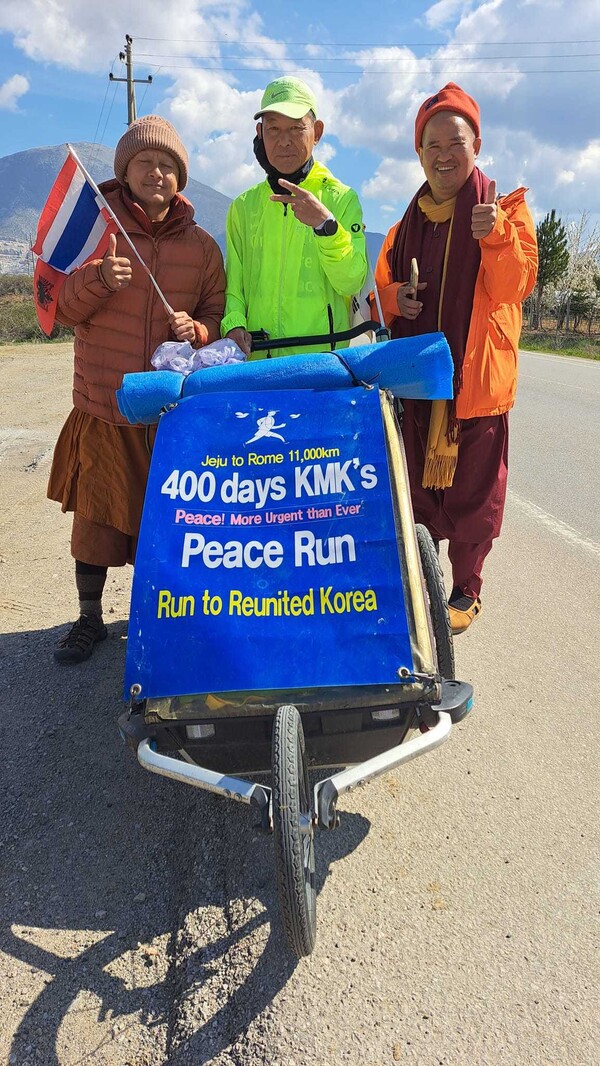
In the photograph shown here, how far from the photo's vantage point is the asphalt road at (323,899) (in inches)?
65.7

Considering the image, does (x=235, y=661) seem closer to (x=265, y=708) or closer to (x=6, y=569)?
(x=265, y=708)

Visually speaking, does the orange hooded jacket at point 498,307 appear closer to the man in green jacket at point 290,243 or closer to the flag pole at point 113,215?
the man in green jacket at point 290,243

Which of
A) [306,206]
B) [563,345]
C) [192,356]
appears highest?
[306,206]

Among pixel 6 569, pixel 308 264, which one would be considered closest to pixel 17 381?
pixel 6 569

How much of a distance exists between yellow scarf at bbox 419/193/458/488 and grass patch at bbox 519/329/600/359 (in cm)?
2130

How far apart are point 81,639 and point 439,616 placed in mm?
A: 1777

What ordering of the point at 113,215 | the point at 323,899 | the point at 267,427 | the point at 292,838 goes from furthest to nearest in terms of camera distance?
1. the point at 113,215
2. the point at 267,427
3. the point at 323,899
4. the point at 292,838

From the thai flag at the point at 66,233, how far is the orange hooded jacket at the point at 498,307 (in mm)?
1273

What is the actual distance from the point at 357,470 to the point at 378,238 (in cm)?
118

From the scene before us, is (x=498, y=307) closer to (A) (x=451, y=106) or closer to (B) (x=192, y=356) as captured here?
(A) (x=451, y=106)

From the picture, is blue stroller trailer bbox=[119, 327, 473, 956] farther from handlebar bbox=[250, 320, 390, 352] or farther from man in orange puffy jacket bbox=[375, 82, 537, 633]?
man in orange puffy jacket bbox=[375, 82, 537, 633]

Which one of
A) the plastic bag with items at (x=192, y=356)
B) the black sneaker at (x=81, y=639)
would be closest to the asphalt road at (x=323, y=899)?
the black sneaker at (x=81, y=639)

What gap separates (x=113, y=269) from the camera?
2865 millimetres

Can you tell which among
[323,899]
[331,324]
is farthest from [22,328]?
[323,899]
